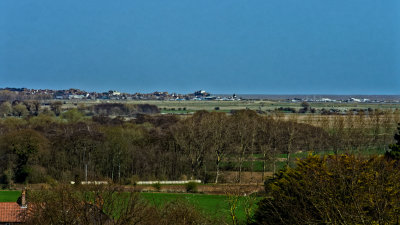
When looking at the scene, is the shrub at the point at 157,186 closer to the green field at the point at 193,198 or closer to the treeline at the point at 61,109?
the green field at the point at 193,198

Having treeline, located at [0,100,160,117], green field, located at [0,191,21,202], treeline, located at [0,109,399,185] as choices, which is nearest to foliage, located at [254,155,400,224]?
green field, located at [0,191,21,202]

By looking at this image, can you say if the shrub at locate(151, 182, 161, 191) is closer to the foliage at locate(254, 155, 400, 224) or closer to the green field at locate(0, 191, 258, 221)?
the green field at locate(0, 191, 258, 221)

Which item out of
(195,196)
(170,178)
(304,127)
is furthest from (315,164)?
(304,127)

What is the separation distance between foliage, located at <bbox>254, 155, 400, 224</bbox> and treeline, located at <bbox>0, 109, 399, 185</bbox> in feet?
87.8

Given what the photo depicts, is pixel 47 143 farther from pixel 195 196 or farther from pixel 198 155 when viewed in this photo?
pixel 195 196

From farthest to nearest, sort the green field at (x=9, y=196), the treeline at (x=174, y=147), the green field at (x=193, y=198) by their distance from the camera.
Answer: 1. the treeline at (x=174, y=147)
2. the green field at (x=9, y=196)
3. the green field at (x=193, y=198)

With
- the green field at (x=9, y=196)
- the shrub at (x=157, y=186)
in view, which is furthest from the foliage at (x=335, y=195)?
the green field at (x=9, y=196)

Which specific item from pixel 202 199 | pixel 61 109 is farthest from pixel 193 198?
pixel 61 109

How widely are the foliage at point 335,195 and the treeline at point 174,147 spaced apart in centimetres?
2677

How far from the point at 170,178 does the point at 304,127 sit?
23315 mm

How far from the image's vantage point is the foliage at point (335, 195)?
18.1 m

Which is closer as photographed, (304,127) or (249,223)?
(249,223)

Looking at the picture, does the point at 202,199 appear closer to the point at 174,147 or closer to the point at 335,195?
the point at 174,147

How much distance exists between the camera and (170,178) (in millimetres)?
58656
